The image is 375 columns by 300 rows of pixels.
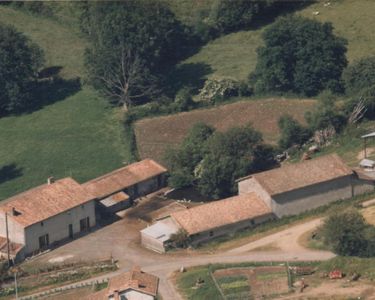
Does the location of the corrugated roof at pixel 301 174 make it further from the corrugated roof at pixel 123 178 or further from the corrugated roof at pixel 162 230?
the corrugated roof at pixel 123 178

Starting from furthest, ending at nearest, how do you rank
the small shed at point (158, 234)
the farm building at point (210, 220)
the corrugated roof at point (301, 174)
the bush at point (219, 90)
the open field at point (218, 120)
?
the bush at point (219, 90) → the open field at point (218, 120) → the corrugated roof at point (301, 174) → the farm building at point (210, 220) → the small shed at point (158, 234)

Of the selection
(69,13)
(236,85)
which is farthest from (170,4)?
(236,85)

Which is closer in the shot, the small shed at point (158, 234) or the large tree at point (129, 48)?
the small shed at point (158, 234)

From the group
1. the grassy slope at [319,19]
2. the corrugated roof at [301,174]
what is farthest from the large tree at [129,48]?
the corrugated roof at [301,174]

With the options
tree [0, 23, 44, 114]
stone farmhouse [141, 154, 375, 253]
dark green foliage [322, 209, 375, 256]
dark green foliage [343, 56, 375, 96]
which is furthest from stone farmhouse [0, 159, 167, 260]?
tree [0, 23, 44, 114]

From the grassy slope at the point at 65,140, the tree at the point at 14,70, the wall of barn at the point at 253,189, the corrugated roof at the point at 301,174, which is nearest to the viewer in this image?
the wall of barn at the point at 253,189

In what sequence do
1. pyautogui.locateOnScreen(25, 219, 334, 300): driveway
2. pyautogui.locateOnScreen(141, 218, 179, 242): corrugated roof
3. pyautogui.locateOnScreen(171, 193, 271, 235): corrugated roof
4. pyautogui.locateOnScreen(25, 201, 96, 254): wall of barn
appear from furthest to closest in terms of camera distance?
pyautogui.locateOnScreen(25, 201, 96, 254): wall of barn < pyautogui.locateOnScreen(171, 193, 271, 235): corrugated roof < pyautogui.locateOnScreen(141, 218, 179, 242): corrugated roof < pyautogui.locateOnScreen(25, 219, 334, 300): driveway

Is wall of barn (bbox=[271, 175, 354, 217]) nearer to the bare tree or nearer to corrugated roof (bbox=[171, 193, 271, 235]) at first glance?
corrugated roof (bbox=[171, 193, 271, 235])
